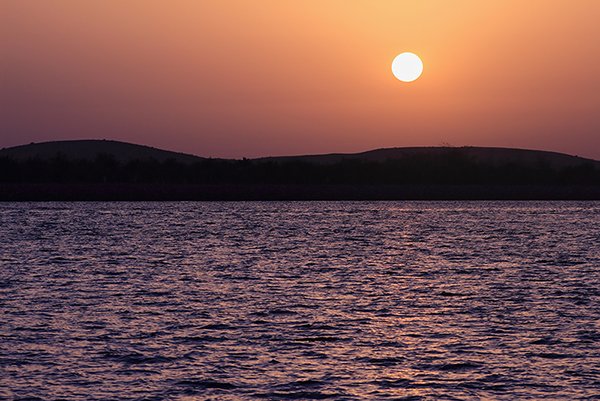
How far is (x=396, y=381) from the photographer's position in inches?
811

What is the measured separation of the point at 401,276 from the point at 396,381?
23.7 metres

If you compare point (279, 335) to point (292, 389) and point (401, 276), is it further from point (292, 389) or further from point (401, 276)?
point (401, 276)

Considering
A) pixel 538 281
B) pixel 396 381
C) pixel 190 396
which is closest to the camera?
pixel 190 396

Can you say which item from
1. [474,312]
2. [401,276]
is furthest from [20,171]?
[474,312]

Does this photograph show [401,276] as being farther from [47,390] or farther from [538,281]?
[47,390]

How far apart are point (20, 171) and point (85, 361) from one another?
18340 cm

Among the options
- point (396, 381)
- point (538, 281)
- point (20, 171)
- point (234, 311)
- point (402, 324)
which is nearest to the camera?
point (396, 381)

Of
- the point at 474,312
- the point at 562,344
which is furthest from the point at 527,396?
the point at 474,312

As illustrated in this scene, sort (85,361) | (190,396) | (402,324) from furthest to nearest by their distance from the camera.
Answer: (402,324), (85,361), (190,396)

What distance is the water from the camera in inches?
797

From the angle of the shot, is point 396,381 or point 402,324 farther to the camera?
point 402,324

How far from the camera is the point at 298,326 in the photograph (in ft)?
90.8

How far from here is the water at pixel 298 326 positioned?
2023cm

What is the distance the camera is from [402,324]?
28.5m
